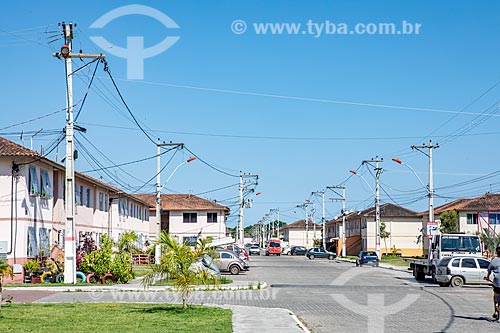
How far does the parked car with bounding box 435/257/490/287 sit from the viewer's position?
3400 centimetres

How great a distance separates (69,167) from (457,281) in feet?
58.3

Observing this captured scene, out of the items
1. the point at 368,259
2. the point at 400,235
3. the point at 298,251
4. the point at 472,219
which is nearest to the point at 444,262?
the point at 368,259

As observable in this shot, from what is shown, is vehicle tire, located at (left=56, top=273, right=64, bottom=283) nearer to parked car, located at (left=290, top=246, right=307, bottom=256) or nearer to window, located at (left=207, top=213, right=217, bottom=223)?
window, located at (left=207, top=213, right=217, bottom=223)

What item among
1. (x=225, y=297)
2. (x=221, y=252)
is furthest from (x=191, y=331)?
(x=221, y=252)

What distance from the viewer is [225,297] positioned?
2619cm

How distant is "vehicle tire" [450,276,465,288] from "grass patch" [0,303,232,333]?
56.2 feet

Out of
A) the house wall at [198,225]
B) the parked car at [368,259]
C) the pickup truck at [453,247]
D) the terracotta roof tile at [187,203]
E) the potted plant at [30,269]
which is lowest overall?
the parked car at [368,259]

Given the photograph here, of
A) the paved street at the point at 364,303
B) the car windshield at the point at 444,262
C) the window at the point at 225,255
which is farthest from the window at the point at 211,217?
the car windshield at the point at 444,262

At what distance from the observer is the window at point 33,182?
3532 centimetres

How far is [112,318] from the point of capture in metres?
17.3

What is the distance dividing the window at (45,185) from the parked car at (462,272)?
63.9 ft

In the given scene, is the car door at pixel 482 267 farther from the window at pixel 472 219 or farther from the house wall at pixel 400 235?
the house wall at pixel 400 235

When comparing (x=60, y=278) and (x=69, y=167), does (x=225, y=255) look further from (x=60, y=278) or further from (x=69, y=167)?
(x=69, y=167)

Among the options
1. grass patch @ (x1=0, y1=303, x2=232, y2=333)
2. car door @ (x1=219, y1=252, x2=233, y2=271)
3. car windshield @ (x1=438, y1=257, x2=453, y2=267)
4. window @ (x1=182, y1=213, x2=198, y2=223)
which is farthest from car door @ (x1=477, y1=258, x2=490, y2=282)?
window @ (x1=182, y1=213, x2=198, y2=223)
